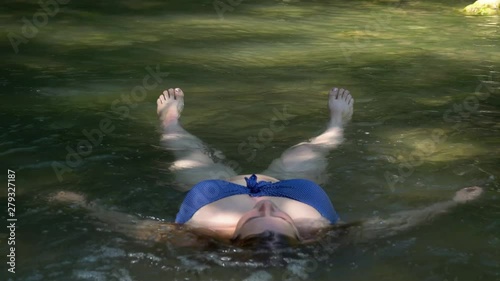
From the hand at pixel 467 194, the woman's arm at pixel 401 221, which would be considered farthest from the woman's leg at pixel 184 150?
the hand at pixel 467 194

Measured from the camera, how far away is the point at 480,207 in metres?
4.11

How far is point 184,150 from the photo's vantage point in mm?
4844

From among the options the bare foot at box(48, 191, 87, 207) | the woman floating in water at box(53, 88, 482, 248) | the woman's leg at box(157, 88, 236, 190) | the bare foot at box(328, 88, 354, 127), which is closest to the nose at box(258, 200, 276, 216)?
the woman floating in water at box(53, 88, 482, 248)

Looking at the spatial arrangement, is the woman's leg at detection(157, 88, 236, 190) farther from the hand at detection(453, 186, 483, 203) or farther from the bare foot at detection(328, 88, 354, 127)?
the hand at detection(453, 186, 483, 203)

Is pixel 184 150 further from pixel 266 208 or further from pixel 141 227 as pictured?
pixel 266 208

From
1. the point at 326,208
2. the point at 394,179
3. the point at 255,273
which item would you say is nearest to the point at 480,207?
the point at 394,179

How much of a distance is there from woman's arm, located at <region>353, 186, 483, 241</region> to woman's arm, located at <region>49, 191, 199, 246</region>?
83cm

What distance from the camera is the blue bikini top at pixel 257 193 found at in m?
3.83

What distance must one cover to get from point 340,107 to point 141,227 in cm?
202

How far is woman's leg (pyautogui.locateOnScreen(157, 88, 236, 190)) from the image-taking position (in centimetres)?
448

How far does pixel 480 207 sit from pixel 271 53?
435cm

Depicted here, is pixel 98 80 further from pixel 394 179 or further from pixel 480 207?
pixel 480 207

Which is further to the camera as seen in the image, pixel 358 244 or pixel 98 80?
pixel 98 80

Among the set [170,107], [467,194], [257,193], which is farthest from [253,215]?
[170,107]
